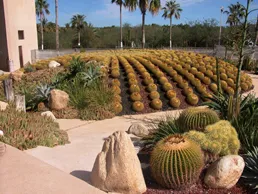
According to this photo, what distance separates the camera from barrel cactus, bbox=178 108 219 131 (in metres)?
5.43

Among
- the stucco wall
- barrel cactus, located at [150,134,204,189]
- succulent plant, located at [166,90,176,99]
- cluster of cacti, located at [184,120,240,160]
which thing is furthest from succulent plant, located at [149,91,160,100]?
the stucco wall

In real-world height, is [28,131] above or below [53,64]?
below

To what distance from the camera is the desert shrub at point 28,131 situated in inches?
228

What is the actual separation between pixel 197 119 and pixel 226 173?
56.4 inches

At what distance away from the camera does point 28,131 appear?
615cm

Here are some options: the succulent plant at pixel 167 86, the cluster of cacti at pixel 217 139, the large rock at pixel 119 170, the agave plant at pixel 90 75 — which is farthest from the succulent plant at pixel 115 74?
the large rock at pixel 119 170

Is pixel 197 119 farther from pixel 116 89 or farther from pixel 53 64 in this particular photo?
pixel 53 64

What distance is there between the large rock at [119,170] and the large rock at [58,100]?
5.92 m

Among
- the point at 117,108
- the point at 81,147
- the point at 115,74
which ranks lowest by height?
the point at 81,147

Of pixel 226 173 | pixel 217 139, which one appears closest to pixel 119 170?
pixel 226 173

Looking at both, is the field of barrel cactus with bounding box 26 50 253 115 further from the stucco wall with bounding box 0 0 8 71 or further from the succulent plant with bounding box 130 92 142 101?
the stucco wall with bounding box 0 0 8 71

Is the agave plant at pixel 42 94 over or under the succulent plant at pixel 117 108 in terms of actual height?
over

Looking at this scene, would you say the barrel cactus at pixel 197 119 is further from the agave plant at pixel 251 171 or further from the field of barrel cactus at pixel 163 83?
the field of barrel cactus at pixel 163 83

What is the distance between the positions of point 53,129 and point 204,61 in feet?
38.7
